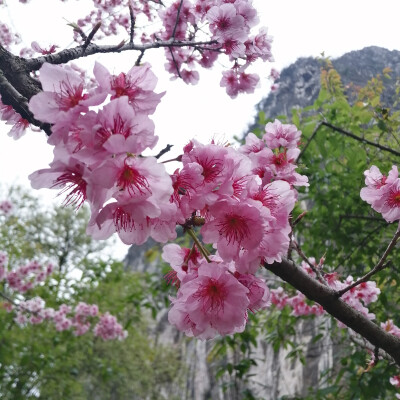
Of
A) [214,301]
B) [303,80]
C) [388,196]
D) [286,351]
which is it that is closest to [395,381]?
[388,196]

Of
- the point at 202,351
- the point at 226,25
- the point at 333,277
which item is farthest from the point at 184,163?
the point at 202,351

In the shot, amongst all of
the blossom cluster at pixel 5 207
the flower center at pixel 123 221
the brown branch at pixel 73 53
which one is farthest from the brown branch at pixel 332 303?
the blossom cluster at pixel 5 207

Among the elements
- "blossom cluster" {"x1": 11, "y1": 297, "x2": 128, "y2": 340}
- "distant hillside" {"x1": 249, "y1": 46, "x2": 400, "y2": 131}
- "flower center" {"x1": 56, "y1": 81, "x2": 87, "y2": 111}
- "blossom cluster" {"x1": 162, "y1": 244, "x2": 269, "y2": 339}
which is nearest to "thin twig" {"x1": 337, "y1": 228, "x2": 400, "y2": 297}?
"blossom cluster" {"x1": 162, "y1": 244, "x2": 269, "y2": 339}

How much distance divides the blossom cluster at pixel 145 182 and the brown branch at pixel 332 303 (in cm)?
8

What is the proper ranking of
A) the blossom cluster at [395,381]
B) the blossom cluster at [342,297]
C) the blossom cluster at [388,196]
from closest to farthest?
the blossom cluster at [388,196], the blossom cluster at [342,297], the blossom cluster at [395,381]

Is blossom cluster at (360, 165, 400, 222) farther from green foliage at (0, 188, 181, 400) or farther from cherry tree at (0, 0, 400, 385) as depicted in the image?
green foliage at (0, 188, 181, 400)

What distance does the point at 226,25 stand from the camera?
1796 millimetres

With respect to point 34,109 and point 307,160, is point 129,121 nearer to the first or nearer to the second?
point 34,109

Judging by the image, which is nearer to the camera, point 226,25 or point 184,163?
point 184,163

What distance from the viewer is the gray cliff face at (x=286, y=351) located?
7.13 meters

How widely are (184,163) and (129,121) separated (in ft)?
0.44

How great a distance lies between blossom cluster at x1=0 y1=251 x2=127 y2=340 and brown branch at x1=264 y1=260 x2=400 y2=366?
5.08m

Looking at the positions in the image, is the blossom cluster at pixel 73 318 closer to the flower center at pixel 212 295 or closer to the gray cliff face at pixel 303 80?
the flower center at pixel 212 295

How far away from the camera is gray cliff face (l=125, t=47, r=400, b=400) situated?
7.13 m
